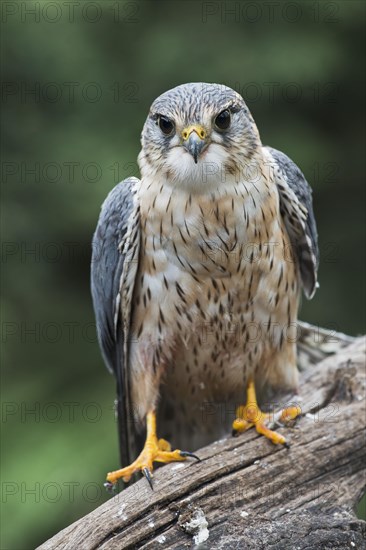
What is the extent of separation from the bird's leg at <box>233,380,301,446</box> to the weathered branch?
4 cm

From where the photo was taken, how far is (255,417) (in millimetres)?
4500

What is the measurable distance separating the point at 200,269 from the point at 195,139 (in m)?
0.71

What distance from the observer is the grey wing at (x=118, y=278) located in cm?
425

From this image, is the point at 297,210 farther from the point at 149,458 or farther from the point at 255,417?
the point at 149,458

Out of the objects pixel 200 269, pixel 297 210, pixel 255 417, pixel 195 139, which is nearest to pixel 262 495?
pixel 255 417

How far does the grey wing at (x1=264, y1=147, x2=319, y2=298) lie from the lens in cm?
439

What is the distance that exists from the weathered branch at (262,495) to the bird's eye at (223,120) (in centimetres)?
168

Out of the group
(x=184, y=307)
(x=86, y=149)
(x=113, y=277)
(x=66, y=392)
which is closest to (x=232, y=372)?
(x=184, y=307)

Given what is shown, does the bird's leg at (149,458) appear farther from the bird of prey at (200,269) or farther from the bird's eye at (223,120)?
the bird's eye at (223,120)

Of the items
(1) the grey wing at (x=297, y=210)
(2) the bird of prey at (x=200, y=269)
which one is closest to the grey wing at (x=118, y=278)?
(2) the bird of prey at (x=200, y=269)

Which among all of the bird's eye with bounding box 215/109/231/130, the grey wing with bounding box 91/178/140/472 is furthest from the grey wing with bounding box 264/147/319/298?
the grey wing with bounding box 91/178/140/472

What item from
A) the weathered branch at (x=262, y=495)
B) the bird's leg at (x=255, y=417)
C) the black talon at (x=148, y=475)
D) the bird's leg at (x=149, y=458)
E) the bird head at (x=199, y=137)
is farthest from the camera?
the bird's leg at (x=255, y=417)

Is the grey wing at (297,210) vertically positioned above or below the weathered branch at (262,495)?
above

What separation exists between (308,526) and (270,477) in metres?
0.41
